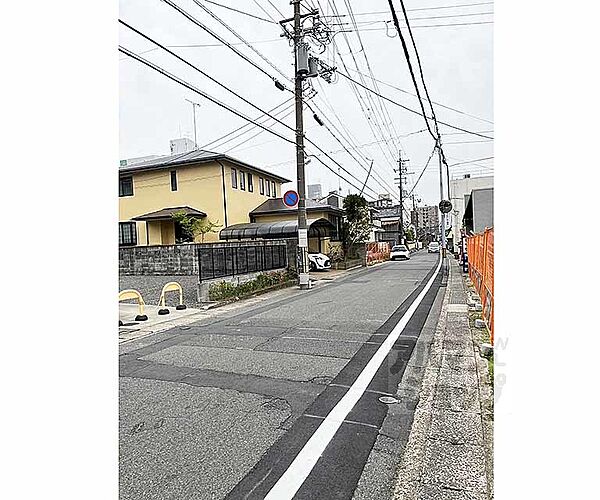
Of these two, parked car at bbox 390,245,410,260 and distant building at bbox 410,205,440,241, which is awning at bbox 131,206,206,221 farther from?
distant building at bbox 410,205,440,241

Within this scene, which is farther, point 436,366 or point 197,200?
point 197,200

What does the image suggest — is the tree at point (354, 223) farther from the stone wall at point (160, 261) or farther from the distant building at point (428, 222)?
the distant building at point (428, 222)

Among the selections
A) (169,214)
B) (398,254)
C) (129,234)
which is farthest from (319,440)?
(398,254)

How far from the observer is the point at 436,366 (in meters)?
5.14

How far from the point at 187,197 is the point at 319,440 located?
20.8 metres

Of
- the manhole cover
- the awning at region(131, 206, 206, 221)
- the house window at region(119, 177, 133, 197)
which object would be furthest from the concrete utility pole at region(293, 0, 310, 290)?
the house window at region(119, 177, 133, 197)

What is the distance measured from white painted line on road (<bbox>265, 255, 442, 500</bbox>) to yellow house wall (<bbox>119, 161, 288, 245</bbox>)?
1772 centimetres

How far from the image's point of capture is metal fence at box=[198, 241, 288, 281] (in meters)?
12.0

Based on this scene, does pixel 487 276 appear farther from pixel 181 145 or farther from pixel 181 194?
pixel 181 145

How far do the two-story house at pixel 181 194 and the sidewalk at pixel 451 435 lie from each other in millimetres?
17787

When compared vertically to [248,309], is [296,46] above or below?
above
